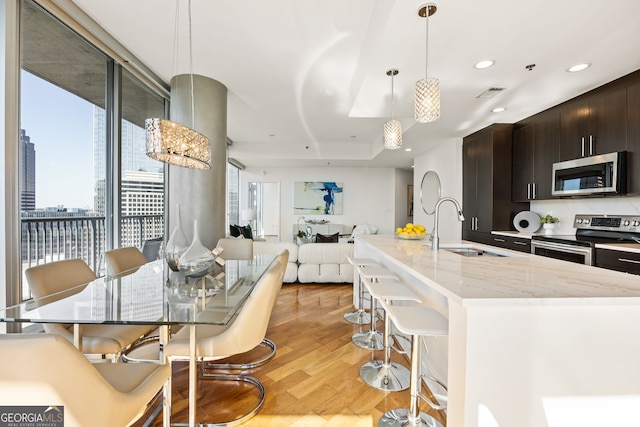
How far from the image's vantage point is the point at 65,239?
2477mm

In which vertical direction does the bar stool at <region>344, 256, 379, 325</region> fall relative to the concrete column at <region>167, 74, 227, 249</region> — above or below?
below

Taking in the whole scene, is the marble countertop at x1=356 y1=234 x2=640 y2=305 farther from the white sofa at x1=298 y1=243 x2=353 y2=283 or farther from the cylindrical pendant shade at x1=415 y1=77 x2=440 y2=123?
the white sofa at x1=298 y1=243 x2=353 y2=283

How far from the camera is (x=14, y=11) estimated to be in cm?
179

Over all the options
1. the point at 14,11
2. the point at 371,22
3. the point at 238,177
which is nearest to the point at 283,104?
the point at 371,22

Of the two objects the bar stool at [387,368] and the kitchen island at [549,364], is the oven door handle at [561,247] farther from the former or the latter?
the kitchen island at [549,364]

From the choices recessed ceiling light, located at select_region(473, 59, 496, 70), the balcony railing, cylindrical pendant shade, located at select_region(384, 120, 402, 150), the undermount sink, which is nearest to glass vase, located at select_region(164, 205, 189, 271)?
the balcony railing

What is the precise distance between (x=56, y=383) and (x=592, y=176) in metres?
4.17

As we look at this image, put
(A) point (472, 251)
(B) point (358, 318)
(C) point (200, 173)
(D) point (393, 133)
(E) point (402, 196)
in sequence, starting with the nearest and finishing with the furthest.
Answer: (A) point (472, 251) < (D) point (393, 133) < (B) point (358, 318) < (C) point (200, 173) < (E) point (402, 196)

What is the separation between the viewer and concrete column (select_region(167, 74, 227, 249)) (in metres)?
3.14

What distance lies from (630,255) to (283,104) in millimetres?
3963

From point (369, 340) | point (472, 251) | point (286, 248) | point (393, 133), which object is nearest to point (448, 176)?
point (393, 133)

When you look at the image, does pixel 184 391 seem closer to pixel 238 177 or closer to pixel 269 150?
pixel 269 150

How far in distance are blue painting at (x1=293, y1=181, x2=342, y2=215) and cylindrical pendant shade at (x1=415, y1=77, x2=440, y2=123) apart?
6345 mm

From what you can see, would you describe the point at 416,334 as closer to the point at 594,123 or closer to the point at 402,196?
the point at 594,123
